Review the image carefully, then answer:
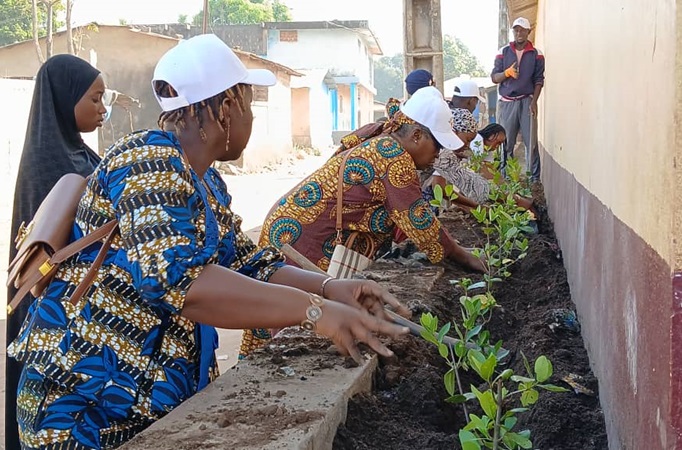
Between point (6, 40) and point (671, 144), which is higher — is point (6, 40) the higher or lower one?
the higher one

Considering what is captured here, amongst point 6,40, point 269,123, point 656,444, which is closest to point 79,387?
point 656,444

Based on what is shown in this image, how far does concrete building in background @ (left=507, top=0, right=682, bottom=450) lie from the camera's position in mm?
1476

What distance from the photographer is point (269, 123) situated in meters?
26.0

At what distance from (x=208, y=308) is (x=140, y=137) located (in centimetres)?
43

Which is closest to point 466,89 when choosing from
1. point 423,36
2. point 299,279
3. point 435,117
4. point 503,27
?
point 423,36

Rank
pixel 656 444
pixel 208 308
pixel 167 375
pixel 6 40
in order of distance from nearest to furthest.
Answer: pixel 656 444, pixel 208 308, pixel 167 375, pixel 6 40

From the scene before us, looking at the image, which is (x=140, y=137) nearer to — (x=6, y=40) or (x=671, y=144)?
(x=671, y=144)

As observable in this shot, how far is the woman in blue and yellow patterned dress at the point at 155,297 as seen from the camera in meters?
1.82

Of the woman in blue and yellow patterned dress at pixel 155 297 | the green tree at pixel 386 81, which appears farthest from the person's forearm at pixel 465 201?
the green tree at pixel 386 81

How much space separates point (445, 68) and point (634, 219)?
68079 mm

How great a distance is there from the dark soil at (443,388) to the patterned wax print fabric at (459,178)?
0.83 meters

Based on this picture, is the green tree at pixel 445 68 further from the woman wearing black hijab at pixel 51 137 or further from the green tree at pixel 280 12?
the woman wearing black hijab at pixel 51 137

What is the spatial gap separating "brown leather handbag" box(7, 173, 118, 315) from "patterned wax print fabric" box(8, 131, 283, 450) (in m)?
0.03

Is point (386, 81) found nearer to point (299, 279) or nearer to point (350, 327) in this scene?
point (299, 279)
